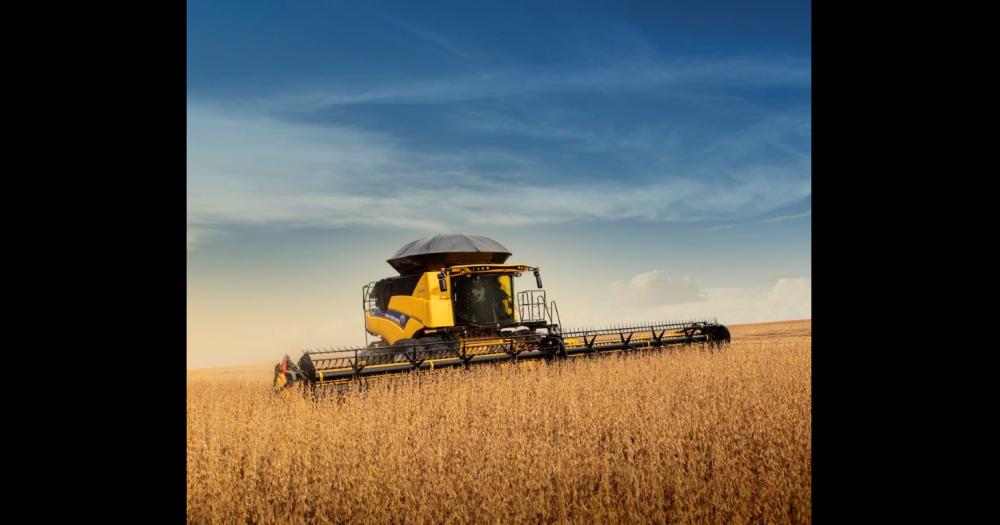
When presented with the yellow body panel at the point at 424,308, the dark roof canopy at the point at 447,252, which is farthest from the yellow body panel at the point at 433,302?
the dark roof canopy at the point at 447,252

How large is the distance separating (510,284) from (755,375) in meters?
5.24

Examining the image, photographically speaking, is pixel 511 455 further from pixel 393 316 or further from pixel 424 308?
pixel 393 316

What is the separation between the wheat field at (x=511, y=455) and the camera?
14.9 ft

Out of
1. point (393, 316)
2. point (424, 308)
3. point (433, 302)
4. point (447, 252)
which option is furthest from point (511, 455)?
point (393, 316)

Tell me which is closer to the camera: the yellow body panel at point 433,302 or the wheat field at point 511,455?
the wheat field at point 511,455

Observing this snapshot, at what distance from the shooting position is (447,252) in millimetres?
14094

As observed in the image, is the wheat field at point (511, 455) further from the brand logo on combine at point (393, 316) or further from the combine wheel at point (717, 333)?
the combine wheel at point (717, 333)

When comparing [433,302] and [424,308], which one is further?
[424,308]

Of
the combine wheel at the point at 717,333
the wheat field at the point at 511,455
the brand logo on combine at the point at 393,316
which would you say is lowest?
the wheat field at the point at 511,455

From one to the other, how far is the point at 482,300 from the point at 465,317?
0.47 m
